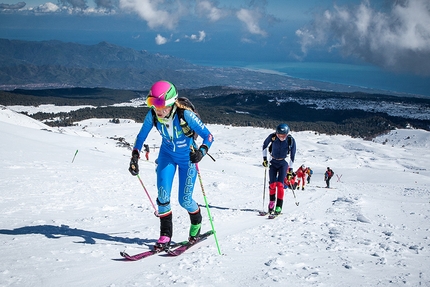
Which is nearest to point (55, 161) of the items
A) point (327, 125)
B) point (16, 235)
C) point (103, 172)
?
point (103, 172)

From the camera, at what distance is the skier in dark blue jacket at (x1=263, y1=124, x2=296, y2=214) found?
9.80 meters

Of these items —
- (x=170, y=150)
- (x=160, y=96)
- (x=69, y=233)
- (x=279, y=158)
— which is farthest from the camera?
(x=279, y=158)

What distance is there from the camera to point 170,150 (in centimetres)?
606

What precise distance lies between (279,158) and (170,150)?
16.0 feet

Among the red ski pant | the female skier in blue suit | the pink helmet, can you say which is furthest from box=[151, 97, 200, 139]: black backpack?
the red ski pant

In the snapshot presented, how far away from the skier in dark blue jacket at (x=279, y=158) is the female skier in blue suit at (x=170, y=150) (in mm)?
4159

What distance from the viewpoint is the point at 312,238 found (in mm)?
6230

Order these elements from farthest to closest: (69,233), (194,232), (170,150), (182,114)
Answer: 1. (69,233)
2. (194,232)
3. (170,150)
4. (182,114)

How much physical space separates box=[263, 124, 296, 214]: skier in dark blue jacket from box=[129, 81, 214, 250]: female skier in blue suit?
416 centimetres

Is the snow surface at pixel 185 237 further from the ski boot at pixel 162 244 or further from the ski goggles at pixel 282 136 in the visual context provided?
the ski goggles at pixel 282 136

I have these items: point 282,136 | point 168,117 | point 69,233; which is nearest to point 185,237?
point 69,233

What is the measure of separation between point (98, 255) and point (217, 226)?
3186 mm

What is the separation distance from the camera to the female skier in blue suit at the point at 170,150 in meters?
5.59

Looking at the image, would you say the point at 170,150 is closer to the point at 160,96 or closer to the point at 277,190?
the point at 160,96
